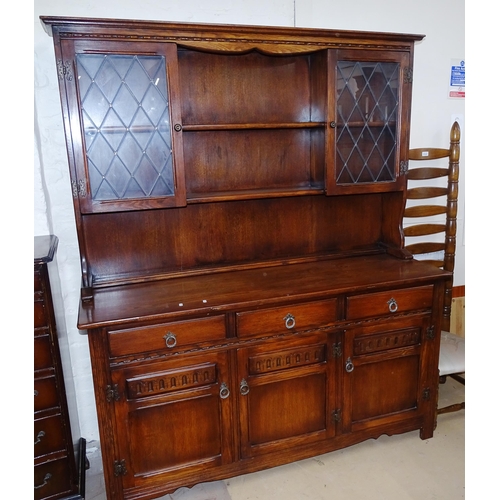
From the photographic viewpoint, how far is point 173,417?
5.87 feet

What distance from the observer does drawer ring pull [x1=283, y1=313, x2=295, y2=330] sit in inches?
72.9

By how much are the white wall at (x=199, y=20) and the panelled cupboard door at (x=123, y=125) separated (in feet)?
1.09

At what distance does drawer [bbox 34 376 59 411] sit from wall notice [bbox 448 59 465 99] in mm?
2641

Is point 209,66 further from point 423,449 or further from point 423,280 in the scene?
point 423,449

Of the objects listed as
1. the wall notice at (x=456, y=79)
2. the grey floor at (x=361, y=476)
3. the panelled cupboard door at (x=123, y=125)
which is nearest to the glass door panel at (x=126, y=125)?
the panelled cupboard door at (x=123, y=125)

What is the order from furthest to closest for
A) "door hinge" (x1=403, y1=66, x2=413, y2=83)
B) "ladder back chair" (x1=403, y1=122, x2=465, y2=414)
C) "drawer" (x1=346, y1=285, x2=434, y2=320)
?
"ladder back chair" (x1=403, y1=122, x2=465, y2=414)
"door hinge" (x1=403, y1=66, x2=413, y2=83)
"drawer" (x1=346, y1=285, x2=434, y2=320)

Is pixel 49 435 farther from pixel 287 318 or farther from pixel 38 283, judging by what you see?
pixel 287 318

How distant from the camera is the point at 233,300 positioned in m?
1.79

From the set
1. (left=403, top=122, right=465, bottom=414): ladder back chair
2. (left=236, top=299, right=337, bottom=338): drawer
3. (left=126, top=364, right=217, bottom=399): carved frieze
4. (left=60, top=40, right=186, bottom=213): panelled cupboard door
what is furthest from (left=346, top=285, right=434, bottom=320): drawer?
(left=60, top=40, right=186, bottom=213): panelled cupboard door

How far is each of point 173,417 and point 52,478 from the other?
23.3 inches

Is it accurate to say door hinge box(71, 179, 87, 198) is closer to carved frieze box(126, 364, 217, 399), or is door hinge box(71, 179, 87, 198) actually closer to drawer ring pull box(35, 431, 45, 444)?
carved frieze box(126, 364, 217, 399)

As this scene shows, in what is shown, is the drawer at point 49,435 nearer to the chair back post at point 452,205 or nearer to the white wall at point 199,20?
the white wall at point 199,20

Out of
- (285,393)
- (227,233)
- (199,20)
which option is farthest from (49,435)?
(199,20)
